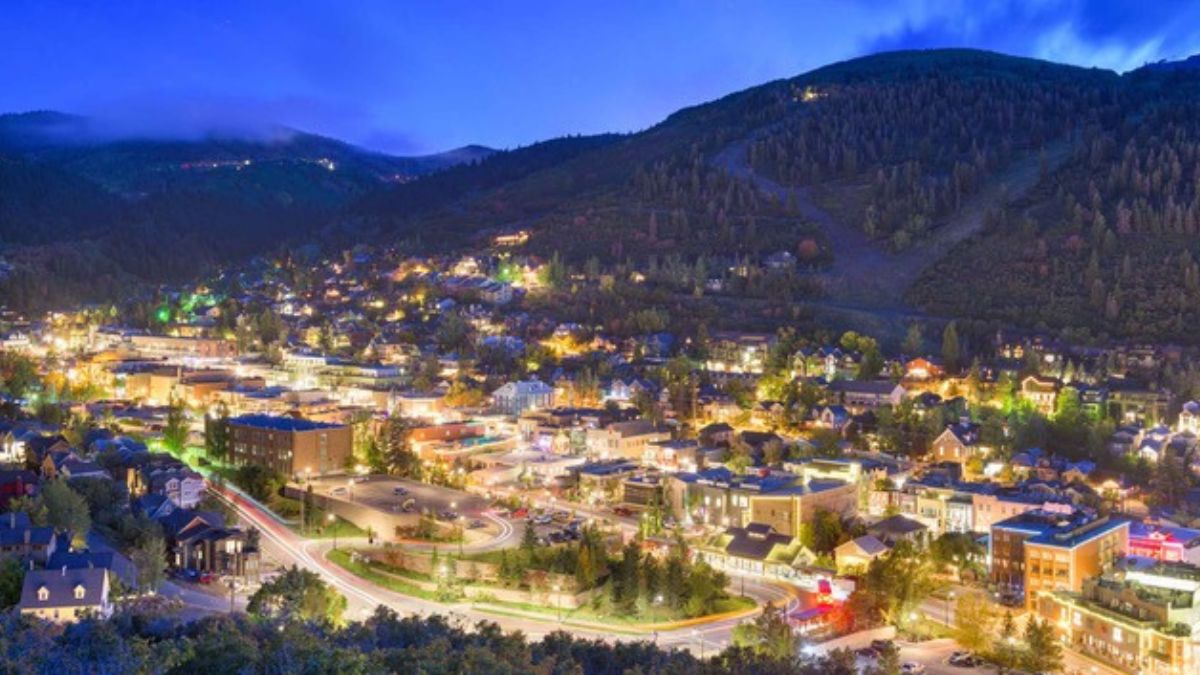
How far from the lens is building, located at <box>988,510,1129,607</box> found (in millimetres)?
19891

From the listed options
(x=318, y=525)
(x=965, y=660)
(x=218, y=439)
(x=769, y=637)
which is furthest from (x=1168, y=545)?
(x=218, y=439)

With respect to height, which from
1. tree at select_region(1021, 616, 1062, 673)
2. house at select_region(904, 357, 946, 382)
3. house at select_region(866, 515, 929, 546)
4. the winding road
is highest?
the winding road

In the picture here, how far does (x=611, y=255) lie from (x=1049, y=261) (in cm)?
2062

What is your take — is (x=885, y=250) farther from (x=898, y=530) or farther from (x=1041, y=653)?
(x=1041, y=653)

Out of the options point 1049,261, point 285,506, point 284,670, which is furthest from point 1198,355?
point 284,670

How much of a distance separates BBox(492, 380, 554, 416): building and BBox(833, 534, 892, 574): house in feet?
53.5

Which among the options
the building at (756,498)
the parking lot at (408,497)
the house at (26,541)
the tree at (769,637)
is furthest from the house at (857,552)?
the house at (26,541)

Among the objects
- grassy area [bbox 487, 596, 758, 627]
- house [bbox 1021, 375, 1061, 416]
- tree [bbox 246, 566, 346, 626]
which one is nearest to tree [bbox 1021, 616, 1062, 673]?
grassy area [bbox 487, 596, 758, 627]

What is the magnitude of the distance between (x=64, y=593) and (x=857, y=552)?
13.0 meters

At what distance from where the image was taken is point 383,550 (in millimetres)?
21938

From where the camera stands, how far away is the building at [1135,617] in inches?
672

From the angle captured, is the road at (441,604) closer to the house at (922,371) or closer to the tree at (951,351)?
the house at (922,371)

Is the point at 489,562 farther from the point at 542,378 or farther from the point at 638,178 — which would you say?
the point at 638,178

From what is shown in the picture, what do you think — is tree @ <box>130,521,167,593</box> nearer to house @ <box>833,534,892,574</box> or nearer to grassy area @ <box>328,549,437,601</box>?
grassy area @ <box>328,549,437,601</box>
